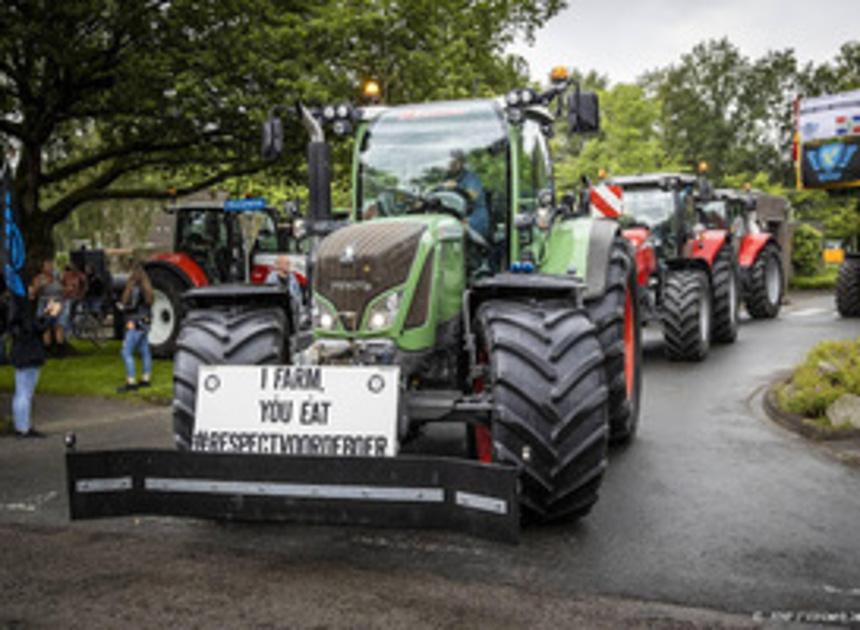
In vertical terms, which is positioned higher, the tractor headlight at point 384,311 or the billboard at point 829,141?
the billboard at point 829,141

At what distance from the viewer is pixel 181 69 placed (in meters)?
13.4

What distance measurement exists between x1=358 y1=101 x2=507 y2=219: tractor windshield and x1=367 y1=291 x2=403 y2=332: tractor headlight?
1.19 metres

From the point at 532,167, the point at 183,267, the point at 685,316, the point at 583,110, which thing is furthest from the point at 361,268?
the point at 183,267

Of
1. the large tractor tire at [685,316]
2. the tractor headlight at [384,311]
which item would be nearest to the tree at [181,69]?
the large tractor tire at [685,316]

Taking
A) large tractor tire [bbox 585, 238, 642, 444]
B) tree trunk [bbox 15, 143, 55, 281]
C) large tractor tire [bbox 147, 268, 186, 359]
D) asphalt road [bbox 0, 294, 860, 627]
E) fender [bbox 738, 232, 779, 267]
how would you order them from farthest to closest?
fender [bbox 738, 232, 779, 267], large tractor tire [bbox 147, 268, 186, 359], tree trunk [bbox 15, 143, 55, 281], large tractor tire [bbox 585, 238, 642, 444], asphalt road [bbox 0, 294, 860, 627]

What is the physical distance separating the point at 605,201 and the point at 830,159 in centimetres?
478

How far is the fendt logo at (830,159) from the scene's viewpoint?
47.2 feet

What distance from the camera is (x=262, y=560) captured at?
451 centimetres

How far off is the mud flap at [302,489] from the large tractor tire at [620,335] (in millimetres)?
2875

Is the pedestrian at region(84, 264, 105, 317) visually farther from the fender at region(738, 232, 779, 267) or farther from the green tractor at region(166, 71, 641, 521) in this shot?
the green tractor at region(166, 71, 641, 521)

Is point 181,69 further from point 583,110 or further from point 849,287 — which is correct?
point 849,287

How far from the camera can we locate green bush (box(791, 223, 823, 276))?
31844 millimetres

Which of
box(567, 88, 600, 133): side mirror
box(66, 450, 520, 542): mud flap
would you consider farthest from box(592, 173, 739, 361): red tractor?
box(66, 450, 520, 542): mud flap

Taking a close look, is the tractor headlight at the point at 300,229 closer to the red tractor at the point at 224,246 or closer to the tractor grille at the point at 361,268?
the tractor grille at the point at 361,268
